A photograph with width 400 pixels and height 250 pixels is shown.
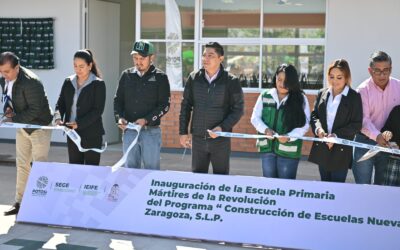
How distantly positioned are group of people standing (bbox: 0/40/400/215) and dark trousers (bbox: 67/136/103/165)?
11 millimetres

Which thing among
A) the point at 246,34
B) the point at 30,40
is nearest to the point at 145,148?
the point at 246,34

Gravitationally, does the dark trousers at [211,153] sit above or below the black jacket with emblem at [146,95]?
below

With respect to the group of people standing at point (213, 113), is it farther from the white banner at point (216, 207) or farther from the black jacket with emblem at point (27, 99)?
the white banner at point (216, 207)

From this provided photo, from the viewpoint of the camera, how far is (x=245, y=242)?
5.26 m

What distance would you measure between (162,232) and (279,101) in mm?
1716

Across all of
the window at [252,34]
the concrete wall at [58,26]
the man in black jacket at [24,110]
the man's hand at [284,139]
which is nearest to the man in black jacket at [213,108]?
the man's hand at [284,139]

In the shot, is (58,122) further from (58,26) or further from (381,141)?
(58,26)

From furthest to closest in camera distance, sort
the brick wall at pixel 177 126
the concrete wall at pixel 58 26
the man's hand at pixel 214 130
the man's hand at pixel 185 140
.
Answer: the concrete wall at pixel 58 26 → the brick wall at pixel 177 126 → the man's hand at pixel 185 140 → the man's hand at pixel 214 130

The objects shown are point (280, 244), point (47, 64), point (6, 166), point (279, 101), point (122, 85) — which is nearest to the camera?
point (280, 244)

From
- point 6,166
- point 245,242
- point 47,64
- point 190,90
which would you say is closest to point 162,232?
point 245,242

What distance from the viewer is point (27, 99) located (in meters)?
6.20

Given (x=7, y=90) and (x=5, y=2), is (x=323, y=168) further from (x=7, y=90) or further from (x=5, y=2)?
(x=5, y=2)

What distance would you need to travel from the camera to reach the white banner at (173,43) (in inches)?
399

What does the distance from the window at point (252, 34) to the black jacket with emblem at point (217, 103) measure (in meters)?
4.09
